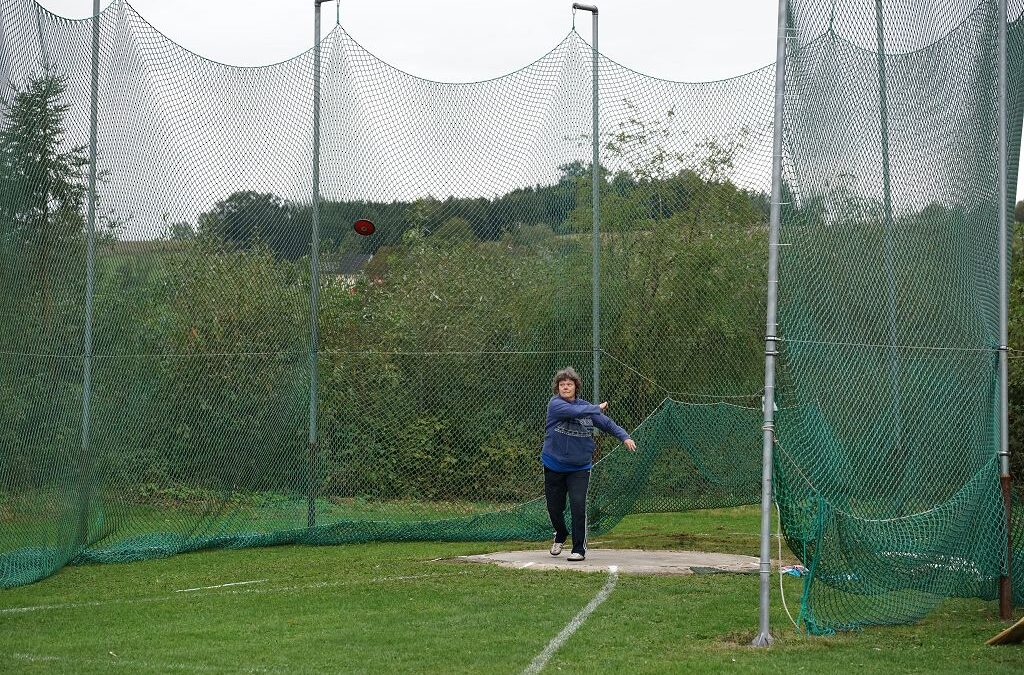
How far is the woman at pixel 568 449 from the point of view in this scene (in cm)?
1046

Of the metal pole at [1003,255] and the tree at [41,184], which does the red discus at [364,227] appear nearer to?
the tree at [41,184]

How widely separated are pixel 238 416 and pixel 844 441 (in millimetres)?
6125

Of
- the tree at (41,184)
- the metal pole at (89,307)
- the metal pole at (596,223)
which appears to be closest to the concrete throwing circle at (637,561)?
the metal pole at (596,223)

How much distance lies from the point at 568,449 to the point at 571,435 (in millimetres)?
116

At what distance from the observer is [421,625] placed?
24.1 ft

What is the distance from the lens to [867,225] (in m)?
7.57

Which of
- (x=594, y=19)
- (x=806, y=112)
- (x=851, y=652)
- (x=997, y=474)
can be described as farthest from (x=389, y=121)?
(x=851, y=652)

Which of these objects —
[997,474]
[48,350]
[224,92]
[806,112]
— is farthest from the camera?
[224,92]

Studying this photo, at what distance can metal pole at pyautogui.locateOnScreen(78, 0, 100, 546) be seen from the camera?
10.6 meters

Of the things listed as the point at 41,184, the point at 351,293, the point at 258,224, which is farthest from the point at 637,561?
the point at 41,184

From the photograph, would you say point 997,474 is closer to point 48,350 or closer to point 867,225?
point 867,225

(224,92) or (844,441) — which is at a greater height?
(224,92)

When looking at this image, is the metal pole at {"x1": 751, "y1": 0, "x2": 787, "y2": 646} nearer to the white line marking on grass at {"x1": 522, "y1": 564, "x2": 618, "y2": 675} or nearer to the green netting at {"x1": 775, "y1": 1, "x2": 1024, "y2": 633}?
the green netting at {"x1": 775, "y1": 1, "x2": 1024, "y2": 633}

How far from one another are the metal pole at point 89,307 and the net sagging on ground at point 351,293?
36 millimetres
